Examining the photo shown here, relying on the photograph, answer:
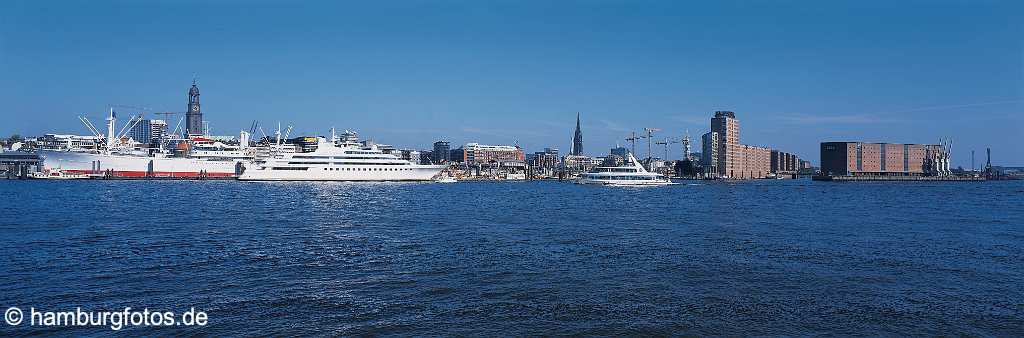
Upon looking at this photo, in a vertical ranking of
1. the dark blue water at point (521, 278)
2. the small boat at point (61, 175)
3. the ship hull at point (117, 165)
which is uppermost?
the ship hull at point (117, 165)

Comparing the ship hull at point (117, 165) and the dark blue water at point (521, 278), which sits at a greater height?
the ship hull at point (117, 165)

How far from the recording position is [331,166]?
11556cm

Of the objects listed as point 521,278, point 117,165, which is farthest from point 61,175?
point 521,278

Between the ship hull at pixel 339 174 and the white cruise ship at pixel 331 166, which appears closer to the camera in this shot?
the ship hull at pixel 339 174

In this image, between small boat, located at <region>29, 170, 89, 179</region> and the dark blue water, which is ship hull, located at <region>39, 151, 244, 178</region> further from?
the dark blue water

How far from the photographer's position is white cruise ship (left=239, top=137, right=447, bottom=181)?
379ft

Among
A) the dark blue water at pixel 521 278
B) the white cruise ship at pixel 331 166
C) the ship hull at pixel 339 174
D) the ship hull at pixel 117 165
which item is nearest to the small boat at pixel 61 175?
the ship hull at pixel 117 165

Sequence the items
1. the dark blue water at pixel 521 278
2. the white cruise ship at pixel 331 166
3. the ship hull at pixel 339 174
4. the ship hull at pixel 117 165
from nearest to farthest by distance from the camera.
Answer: the dark blue water at pixel 521 278 → the ship hull at pixel 339 174 → the white cruise ship at pixel 331 166 → the ship hull at pixel 117 165

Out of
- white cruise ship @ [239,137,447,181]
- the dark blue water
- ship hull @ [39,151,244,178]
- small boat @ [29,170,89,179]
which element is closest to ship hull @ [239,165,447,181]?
white cruise ship @ [239,137,447,181]

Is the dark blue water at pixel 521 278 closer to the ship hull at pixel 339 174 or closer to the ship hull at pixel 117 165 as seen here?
the ship hull at pixel 339 174

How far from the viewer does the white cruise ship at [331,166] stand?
379 feet

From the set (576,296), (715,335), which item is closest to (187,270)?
(576,296)

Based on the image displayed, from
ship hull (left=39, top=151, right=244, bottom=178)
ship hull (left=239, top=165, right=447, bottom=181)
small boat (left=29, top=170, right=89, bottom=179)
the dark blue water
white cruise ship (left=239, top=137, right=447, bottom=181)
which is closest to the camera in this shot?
the dark blue water

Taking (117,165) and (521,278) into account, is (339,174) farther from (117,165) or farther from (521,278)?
(521,278)
